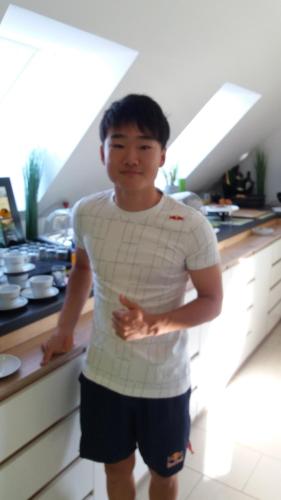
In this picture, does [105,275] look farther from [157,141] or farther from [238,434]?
[238,434]

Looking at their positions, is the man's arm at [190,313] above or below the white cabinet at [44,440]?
above

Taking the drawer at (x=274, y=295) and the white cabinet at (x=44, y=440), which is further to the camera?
the drawer at (x=274, y=295)

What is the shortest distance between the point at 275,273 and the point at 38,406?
2.22m

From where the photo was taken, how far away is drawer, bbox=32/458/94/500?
45.4 inches

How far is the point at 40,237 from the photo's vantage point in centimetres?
211

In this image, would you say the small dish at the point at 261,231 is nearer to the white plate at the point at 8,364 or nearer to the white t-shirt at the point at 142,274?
the white t-shirt at the point at 142,274

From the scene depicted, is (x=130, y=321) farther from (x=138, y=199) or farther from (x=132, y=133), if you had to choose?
(x=132, y=133)

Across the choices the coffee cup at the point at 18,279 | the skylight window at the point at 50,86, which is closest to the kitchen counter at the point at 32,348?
the coffee cup at the point at 18,279

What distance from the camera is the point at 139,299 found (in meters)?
1.01

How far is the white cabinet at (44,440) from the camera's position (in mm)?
997

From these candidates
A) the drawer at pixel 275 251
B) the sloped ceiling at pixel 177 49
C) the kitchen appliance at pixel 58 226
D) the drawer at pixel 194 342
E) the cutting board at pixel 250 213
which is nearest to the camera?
the sloped ceiling at pixel 177 49

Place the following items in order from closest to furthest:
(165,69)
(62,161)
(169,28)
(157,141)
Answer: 1. (157,141)
2. (169,28)
3. (165,69)
4. (62,161)

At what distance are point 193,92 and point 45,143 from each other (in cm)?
87

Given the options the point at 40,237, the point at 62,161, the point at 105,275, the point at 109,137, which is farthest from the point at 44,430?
the point at 62,161
